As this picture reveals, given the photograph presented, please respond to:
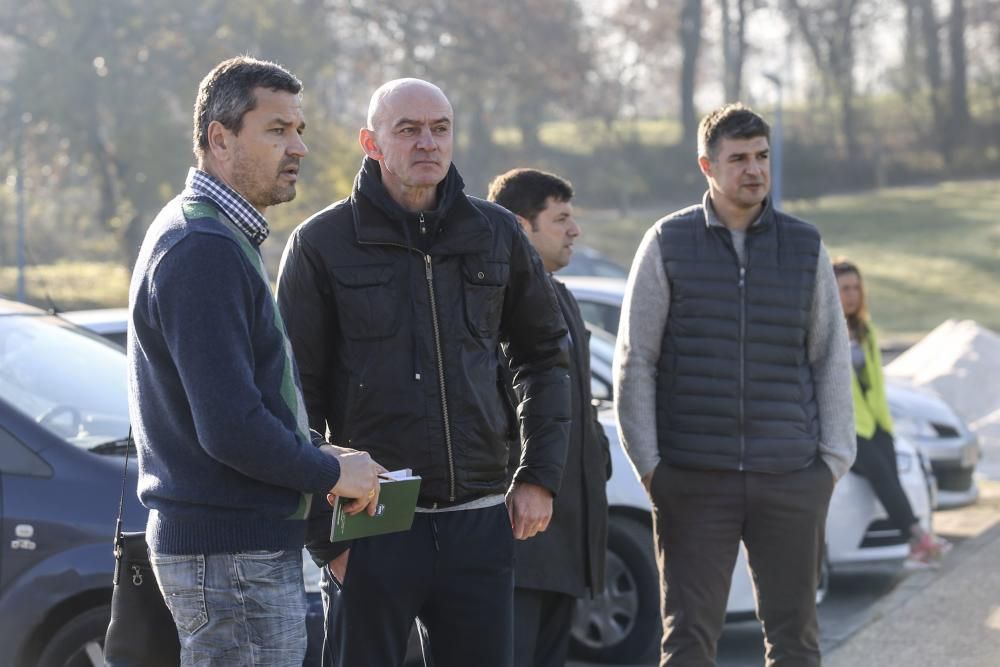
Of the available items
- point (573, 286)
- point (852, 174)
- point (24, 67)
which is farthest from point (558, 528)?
point (852, 174)

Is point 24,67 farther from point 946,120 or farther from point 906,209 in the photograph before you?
point 946,120

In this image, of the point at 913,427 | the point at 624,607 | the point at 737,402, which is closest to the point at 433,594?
the point at 737,402

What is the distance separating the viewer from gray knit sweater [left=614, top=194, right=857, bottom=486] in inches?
172

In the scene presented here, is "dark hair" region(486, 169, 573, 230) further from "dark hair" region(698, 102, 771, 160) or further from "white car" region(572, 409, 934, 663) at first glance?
"white car" region(572, 409, 934, 663)

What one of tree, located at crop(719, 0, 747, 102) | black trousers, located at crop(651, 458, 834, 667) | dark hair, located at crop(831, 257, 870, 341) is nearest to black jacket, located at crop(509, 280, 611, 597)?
black trousers, located at crop(651, 458, 834, 667)

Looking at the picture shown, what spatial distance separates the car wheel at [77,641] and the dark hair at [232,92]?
213cm

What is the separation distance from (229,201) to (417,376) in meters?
0.63

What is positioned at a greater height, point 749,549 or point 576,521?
point 576,521

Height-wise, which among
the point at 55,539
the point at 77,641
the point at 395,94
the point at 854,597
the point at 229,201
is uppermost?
the point at 395,94

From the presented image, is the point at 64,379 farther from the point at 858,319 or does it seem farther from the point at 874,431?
the point at 858,319

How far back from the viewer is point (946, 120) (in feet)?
163

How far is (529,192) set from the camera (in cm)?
462

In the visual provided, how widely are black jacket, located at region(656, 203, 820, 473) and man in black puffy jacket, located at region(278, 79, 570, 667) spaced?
100 cm

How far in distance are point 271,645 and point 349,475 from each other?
14.4 inches
